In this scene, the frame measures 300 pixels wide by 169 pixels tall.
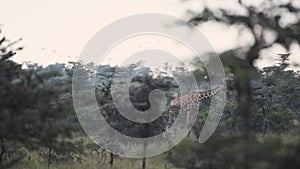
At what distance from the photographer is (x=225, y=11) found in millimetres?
6082

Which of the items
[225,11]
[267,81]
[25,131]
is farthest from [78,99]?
[267,81]

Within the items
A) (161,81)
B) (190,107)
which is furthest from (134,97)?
(190,107)

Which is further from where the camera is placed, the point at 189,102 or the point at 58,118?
the point at 189,102

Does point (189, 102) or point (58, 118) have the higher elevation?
point (189, 102)

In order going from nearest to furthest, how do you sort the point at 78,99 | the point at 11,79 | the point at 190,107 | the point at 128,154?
the point at 11,79 → the point at 78,99 → the point at 128,154 → the point at 190,107

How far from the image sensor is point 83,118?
1400cm

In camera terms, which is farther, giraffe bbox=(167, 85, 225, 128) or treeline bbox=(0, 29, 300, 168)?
giraffe bbox=(167, 85, 225, 128)

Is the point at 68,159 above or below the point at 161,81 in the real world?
below

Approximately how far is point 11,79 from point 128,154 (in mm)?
6693

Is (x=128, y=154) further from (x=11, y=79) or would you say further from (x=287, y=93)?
(x=287, y=93)

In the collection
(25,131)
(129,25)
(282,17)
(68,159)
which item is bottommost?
(68,159)

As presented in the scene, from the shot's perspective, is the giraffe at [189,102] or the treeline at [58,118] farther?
the giraffe at [189,102]

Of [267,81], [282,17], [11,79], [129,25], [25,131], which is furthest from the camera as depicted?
[267,81]

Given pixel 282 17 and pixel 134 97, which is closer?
pixel 282 17
